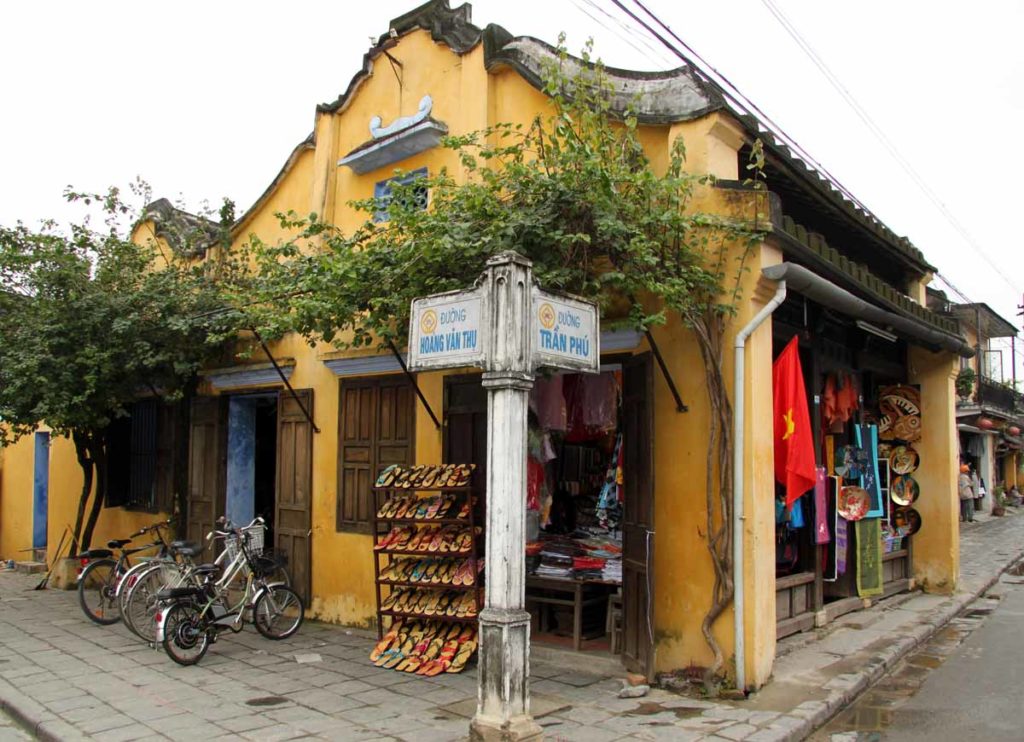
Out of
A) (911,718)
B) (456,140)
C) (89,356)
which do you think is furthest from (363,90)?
(911,718)

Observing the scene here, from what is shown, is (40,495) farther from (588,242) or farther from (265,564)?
(588,242)

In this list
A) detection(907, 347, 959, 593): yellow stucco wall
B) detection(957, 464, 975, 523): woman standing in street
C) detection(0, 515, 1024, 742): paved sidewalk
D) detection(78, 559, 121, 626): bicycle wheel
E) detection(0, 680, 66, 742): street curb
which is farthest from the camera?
detection(957, 464, 975, 523): woman standing in street

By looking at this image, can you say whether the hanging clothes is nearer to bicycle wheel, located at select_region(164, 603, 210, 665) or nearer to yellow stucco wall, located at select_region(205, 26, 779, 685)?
yellow stucco wall, located at select_region(205, 26, 779, 685)

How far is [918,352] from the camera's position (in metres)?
11.7

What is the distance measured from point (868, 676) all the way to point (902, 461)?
4.64 meters

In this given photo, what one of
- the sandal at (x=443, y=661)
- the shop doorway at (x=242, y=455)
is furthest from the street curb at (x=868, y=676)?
the shop doorway at (x=242, y=455)

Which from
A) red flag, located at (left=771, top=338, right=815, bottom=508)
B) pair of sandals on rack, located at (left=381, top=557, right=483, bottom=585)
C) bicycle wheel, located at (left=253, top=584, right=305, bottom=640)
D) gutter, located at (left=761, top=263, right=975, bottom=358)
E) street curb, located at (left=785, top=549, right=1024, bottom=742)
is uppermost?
gutter, located at (left=761, top=263, right=975, bottom=358)

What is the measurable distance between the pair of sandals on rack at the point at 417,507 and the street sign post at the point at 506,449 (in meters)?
2.83

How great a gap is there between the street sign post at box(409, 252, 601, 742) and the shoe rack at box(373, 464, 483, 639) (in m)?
2.56

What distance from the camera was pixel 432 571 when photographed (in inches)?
319

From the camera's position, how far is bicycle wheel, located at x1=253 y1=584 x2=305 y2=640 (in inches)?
355

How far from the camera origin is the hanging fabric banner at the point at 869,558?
984 centimetres

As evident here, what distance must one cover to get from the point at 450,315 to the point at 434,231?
59.9 inches

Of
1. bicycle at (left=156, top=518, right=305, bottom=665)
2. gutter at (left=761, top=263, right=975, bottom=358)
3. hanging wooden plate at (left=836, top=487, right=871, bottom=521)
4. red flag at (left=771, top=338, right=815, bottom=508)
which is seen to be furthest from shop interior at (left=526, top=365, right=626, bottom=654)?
bicycle at (left=156, top=518, right=305, bottom=665)
